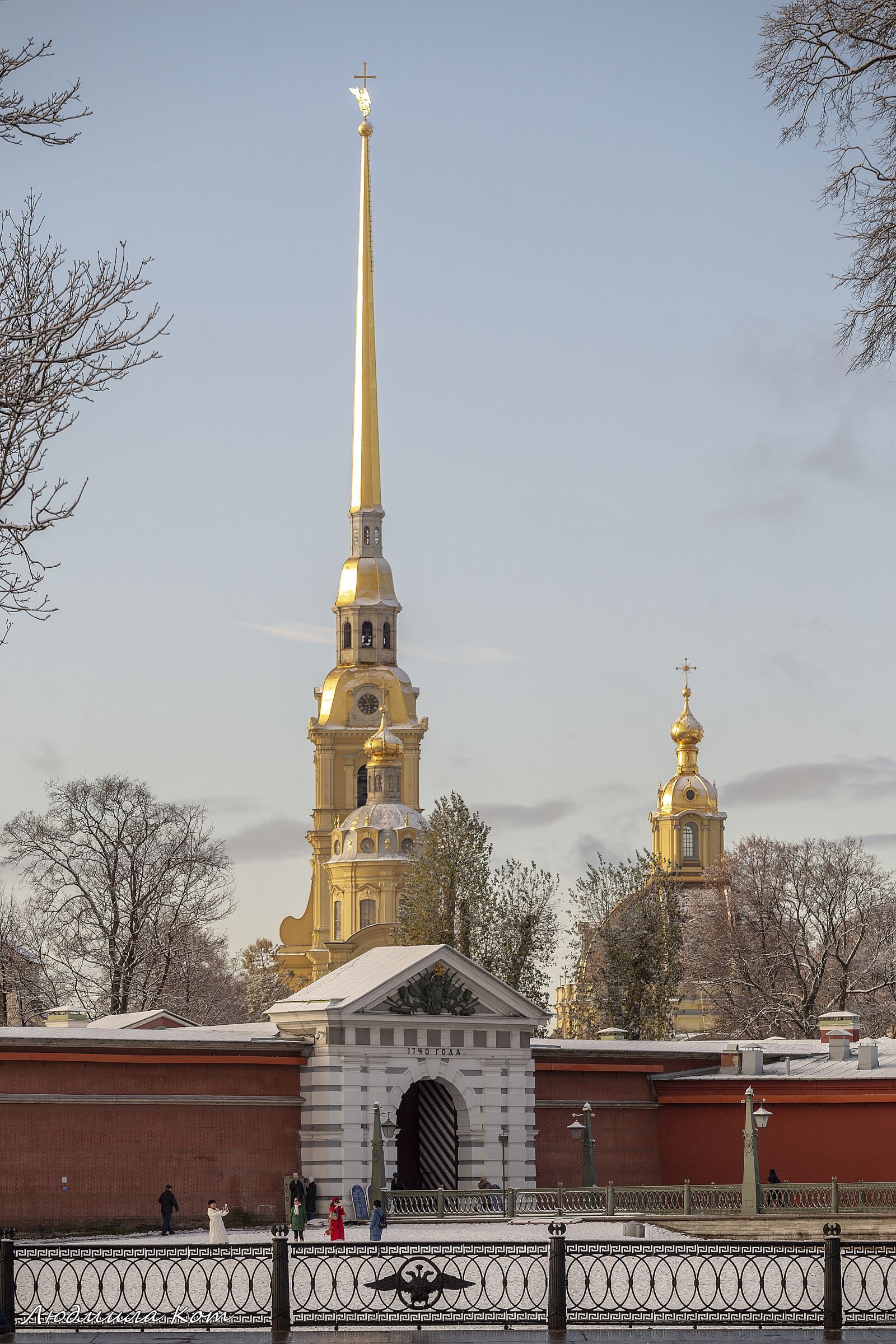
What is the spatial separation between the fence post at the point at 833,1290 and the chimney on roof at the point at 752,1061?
76.1 ft

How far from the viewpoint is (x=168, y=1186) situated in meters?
34.9

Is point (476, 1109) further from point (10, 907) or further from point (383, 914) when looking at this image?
point (383, 914)

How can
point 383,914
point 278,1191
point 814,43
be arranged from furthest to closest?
point 383,914 → point 278,1191 → point 814,43

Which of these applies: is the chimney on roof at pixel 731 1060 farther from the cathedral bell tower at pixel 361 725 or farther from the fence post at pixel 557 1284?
the cathedral bell tower at pixel 361 725

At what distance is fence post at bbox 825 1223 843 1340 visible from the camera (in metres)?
19.3

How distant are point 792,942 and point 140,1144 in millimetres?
32828

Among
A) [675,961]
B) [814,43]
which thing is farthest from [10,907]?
[814,43]

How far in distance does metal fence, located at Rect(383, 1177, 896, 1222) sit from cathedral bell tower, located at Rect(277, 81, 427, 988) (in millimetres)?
55508

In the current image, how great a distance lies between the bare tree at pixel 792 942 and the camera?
63250 millimetres

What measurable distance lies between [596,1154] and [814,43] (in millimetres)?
28864

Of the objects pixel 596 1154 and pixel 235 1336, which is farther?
pixel 596 1154

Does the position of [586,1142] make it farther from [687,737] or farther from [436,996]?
[687,737]

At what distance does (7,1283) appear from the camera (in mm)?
19328

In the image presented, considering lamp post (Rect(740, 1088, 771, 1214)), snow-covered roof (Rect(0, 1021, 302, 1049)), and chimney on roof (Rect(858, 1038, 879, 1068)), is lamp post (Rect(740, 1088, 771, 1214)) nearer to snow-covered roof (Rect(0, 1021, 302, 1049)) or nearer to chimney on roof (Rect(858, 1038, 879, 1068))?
chimney on roof (Rect(858, 1038, 879, 1068))
